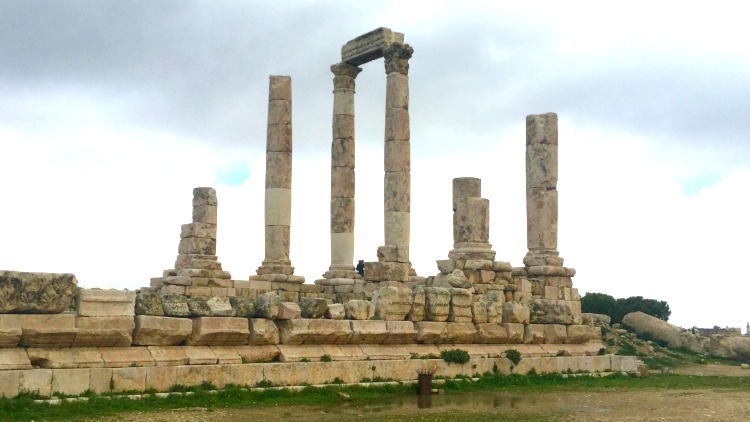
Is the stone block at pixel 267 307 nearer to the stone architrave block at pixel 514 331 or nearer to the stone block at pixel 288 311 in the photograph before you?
the stone block at pixel 288 311

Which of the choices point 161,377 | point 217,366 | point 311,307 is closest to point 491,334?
point 311,307

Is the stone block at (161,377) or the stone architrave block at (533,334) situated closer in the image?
the stone block at (161,377)

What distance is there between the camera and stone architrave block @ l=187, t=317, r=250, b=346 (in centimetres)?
1662

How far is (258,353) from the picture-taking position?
1723cm

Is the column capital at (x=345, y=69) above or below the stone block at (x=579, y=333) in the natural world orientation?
above

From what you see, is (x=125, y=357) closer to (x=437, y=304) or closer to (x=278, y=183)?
(x=437, y=304)

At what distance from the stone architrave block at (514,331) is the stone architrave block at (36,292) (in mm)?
10455

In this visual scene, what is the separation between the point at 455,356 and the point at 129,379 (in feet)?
23.8

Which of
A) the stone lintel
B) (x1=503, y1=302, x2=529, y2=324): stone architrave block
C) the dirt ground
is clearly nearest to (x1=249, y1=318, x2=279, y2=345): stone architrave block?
→ the dirt ground

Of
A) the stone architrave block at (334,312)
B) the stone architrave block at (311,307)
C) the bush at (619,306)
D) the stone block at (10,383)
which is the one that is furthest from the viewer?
the bush at (619,306)

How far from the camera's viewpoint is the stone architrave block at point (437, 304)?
20.6 meters

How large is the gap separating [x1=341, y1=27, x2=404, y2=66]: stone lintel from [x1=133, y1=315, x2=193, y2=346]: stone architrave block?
61.3 feet

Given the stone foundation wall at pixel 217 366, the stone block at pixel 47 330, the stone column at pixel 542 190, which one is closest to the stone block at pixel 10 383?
the stone foundation wall at pixel 217 366

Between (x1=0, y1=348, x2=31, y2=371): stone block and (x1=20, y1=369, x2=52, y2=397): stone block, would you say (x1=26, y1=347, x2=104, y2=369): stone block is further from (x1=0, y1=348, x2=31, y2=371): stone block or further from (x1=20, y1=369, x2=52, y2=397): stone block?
(x1=20, y1=369, x2=52, y2=397): stone block
